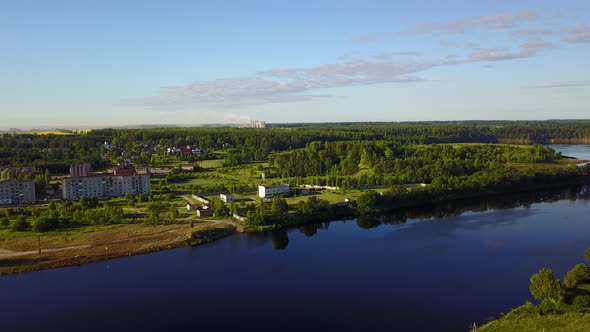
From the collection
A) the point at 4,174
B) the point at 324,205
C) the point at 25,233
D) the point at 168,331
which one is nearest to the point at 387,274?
the point at 168,331

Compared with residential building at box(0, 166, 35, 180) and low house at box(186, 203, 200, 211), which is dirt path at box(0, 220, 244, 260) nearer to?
low house at box(186, 203, 200, 211)

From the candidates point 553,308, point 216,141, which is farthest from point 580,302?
point 216,141

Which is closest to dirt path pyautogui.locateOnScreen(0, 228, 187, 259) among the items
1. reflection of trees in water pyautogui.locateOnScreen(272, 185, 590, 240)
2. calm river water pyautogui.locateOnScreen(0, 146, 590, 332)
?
calm river water pyautogui.locateOnScreen(0, 146, 590, 332)

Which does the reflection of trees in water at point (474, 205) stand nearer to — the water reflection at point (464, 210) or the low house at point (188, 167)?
the water reflection at point (464, 210)

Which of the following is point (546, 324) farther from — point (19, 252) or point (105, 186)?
point (105, 186)

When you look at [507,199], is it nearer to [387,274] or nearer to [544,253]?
[544,253]
